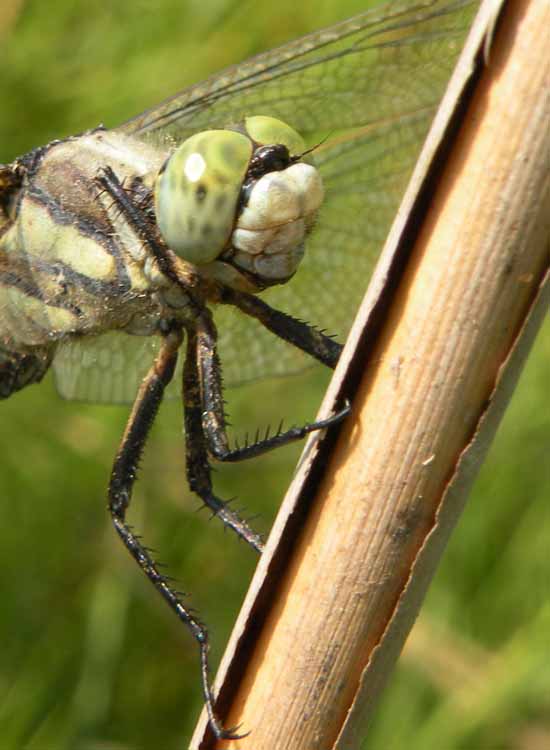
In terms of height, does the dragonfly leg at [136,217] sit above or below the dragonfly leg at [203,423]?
above

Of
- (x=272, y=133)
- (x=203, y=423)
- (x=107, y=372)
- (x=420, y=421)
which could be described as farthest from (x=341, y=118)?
(x=420, y=421)

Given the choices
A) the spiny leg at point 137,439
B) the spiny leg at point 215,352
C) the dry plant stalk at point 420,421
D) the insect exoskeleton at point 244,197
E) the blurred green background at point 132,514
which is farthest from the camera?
the blurred green background at point 132,514

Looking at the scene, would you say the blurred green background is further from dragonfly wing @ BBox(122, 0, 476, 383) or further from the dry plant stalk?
the dry plant stalk

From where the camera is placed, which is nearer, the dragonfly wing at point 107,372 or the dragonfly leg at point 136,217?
the dragonfly leg at point 136,217

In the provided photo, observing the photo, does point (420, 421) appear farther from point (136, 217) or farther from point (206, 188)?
point (136, 217)

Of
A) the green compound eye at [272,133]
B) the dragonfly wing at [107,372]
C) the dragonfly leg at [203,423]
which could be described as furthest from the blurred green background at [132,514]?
the green compound eye at [272,133]

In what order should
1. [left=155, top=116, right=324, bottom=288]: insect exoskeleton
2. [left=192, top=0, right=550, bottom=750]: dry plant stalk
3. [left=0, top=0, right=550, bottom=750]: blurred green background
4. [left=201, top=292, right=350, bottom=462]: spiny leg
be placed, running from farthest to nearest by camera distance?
[left=0, top=0, right=550, bottom=750]: blurred green background < [left=201, top=292, right=350, bottom=462]: spiny leg < [left=155, top=116, right=324, bottom=288]: insect exoskeleton < [left=192, top=0, right=550, bottom=750]: dry plant stalk

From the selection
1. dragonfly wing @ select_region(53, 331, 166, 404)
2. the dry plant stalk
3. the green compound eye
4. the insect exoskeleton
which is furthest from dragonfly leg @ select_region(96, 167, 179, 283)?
the dry plant stalk

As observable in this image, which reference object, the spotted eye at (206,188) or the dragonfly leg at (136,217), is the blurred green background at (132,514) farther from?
the spotted eye at (206,188)
